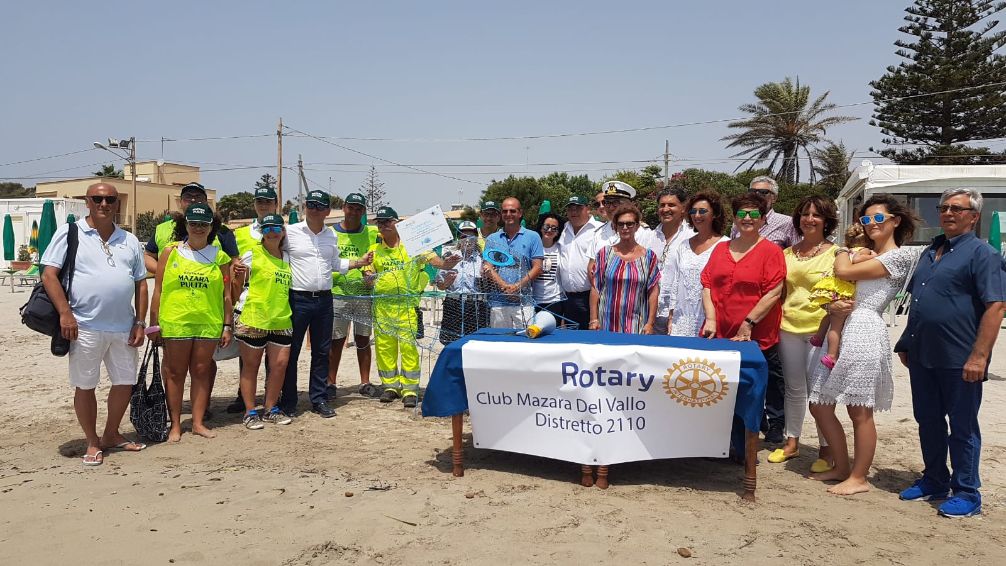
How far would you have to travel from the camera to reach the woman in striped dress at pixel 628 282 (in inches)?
201

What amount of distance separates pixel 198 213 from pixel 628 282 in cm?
313

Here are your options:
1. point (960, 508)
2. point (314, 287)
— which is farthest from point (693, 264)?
point (314, 287)

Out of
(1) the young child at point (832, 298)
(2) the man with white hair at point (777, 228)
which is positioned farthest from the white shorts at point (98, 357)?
(1) the young child at point (832, 298)

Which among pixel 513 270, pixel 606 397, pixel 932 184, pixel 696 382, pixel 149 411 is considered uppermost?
pixel 932 184

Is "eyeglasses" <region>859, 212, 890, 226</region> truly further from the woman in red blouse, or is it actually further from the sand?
the sand

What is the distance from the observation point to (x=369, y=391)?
6.86 m

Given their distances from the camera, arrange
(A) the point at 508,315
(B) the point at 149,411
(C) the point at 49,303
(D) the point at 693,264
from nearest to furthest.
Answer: (C) the point at 49,303 → (D) the point at 693,264 → (B) the point at 149,411 → (A) the point at 508,315

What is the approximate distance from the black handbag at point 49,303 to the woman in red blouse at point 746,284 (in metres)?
4.18

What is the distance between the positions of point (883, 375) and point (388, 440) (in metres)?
3.42

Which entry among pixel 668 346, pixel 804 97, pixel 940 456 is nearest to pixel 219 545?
pixel 668 346

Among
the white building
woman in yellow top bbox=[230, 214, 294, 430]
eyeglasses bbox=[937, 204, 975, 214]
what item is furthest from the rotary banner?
the white building

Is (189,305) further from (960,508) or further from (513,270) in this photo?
(960,508)

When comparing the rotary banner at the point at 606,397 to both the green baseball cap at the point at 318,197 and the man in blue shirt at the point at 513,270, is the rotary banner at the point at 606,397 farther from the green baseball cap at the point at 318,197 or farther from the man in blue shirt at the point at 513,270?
the green baseball cap at the point at 318,197

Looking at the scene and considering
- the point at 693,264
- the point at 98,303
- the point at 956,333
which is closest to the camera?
the point at 956,333
